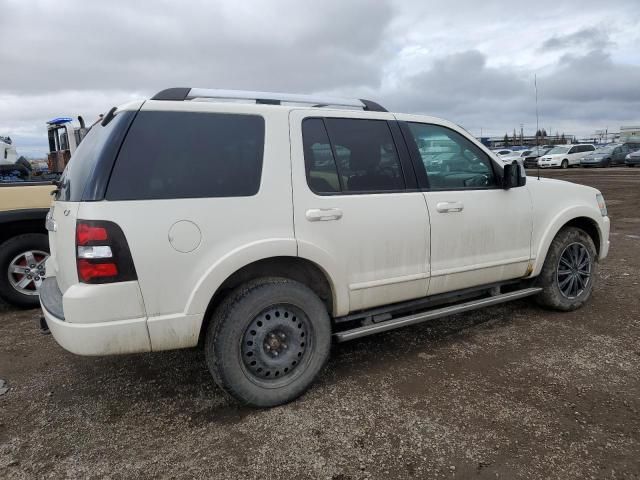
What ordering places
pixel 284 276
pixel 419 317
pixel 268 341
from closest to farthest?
pixel 268 341, pixel 284 276, pixel 419 317

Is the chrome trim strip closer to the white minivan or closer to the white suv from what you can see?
the white suv

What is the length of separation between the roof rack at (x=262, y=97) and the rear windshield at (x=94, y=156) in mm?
282

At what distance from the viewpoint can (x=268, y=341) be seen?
9.90 ft

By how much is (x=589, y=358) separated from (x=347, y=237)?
83.0 inches

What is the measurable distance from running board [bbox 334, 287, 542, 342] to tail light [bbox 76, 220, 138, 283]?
1.47 metres

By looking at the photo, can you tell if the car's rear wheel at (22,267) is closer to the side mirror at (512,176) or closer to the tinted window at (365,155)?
the tinted window at (365,155)

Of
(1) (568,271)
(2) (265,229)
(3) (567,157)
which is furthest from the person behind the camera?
(3) (567,157)

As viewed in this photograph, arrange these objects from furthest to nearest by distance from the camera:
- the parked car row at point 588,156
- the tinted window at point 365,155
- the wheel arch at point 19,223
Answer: the parked car row at point 588,156 < the wheel arch at point 19,223 < the tinted window at point 365,155

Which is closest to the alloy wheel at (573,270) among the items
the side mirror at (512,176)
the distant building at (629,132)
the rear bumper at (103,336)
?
the side mirror at (512,176)

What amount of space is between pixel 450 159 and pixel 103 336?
2.77m

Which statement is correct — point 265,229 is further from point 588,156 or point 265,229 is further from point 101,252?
point 588,156

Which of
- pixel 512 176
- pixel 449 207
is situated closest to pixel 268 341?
pixel 449 207

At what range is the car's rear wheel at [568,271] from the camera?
14.4ft

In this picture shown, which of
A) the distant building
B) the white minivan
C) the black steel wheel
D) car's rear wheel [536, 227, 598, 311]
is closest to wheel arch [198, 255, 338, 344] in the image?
the black steel wheel
